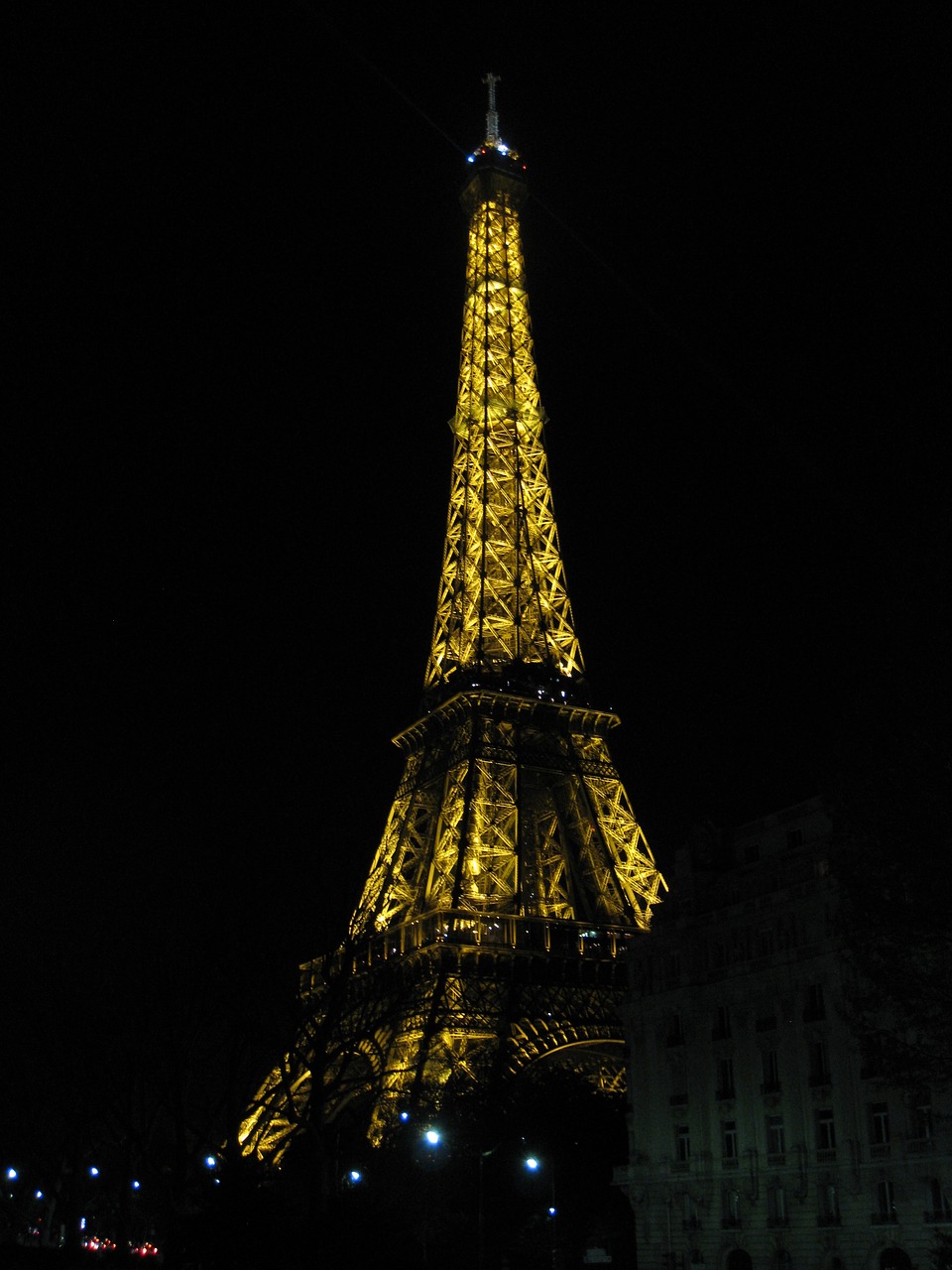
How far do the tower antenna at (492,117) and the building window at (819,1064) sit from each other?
7943 cm

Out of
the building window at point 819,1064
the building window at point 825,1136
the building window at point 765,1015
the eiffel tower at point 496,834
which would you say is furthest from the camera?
the eiffel tower at point 496,834

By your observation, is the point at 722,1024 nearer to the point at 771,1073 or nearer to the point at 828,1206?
the point at 771,1073

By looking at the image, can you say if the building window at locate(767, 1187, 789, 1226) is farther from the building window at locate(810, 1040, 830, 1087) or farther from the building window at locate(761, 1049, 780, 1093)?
the building window at locate(810, 1040, 830, 1087)

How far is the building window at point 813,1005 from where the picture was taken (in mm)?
44062

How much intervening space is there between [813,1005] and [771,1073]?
3.10 metres

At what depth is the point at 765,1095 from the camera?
148 feet

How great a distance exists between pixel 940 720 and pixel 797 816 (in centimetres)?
2190

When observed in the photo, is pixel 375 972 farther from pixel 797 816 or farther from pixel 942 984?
pixel 942 984

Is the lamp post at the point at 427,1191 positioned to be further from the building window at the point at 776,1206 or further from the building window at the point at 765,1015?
the building window at the point at 765,1015

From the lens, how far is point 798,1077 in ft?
144

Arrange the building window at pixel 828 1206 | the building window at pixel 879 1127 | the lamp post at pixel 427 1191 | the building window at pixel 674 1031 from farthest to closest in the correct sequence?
the lamp post at pixel 427 1191 → the building window at pixel 674 1031 → the building window at pixel 828 1206 → the building window at pixel 879 1127

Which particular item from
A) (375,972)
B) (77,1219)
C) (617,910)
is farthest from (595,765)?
(77,1219)

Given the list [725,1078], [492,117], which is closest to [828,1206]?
[725,1078]

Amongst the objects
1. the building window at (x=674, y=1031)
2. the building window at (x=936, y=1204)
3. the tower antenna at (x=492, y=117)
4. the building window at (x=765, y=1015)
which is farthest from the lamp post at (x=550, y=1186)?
the tower antenna at (x=492, y=117)
